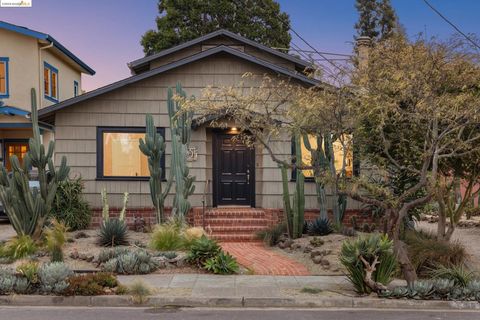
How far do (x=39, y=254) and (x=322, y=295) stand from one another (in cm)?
590

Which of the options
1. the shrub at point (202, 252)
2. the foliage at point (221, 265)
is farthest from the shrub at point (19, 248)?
the foliage at point (221, 265)

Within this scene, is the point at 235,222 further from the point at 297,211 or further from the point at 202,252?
the point at 202,252

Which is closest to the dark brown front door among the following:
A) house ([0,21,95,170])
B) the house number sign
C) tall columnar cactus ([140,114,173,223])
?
the house number sign

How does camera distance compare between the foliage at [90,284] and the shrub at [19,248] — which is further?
the shrub at [19,248]

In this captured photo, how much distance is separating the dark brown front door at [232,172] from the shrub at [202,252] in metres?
5.34

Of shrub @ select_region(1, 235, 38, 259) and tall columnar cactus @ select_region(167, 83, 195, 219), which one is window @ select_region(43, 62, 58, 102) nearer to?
tall columnar cactus @ select_region(167, 83, 195, 219)

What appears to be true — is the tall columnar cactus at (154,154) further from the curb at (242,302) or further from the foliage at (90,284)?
the curb at (242,302)

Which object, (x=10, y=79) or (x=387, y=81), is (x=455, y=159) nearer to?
(x=387, y=81)

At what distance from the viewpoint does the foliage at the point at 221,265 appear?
9.80m

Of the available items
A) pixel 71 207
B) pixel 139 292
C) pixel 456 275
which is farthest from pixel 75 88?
pixel 456 275

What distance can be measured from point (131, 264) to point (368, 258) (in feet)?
14.1

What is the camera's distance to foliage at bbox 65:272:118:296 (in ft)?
26.6

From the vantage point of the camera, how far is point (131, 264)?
9703 mm

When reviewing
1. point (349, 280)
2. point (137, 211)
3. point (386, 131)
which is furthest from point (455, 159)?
point (137, 211)
